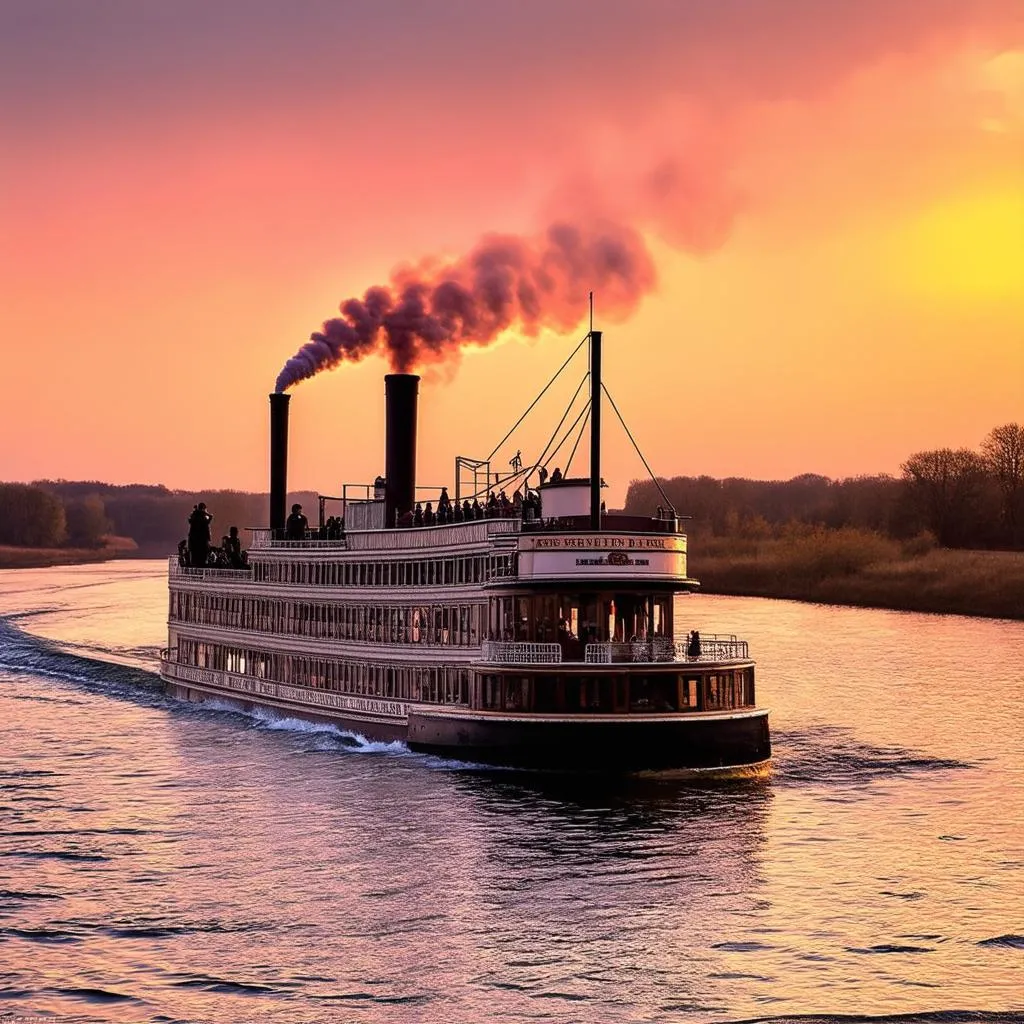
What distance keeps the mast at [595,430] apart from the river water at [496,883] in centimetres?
892

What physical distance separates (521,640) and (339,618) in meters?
14.0

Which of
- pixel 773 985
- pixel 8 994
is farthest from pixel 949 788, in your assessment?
pixel 8 994

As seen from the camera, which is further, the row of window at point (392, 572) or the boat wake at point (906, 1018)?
the row of window at point (392, 572)

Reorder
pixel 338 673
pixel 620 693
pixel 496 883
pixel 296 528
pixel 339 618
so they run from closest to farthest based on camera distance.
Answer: pixel 496 883 < pixel 620 693 < pixel 338 673 < pixel 339 618 < pixel 296 528

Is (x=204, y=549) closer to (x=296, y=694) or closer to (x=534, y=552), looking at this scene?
(x=296, y=694)

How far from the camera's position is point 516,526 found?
51125mm

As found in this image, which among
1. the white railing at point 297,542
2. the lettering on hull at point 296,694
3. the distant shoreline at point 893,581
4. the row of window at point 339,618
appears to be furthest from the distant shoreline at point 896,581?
the white railing at point 297,542

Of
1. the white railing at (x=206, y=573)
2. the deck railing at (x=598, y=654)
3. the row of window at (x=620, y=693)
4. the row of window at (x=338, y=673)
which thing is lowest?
the row of window at (x=338, y=673)

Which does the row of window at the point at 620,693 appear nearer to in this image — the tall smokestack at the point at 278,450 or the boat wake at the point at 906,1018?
the boat wake at the point at 906,1018

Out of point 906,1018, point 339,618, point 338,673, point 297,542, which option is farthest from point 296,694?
point 906,1018

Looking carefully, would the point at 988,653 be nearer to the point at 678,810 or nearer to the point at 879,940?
the point at 678,810

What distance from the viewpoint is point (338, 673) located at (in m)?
62.7

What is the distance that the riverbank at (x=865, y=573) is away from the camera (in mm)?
138875

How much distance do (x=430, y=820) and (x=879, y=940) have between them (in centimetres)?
1506
